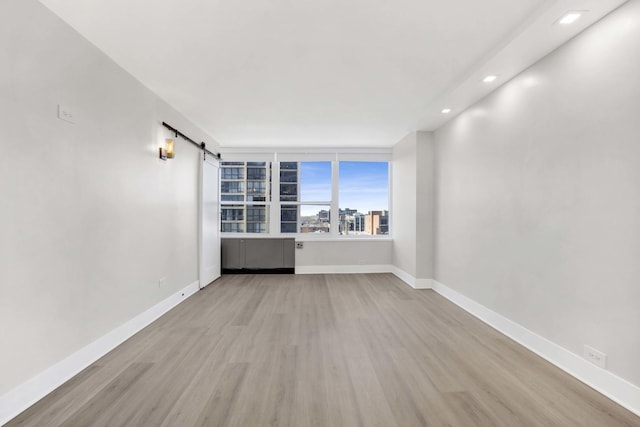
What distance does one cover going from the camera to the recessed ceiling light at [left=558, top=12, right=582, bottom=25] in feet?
6.44

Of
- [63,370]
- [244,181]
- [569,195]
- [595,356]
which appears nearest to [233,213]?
[244,181]

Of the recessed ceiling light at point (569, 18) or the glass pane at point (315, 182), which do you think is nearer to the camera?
the recessed ceiling light at point (569, 18)

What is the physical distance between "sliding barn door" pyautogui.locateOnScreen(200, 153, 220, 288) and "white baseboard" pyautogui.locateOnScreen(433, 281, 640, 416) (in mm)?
4016

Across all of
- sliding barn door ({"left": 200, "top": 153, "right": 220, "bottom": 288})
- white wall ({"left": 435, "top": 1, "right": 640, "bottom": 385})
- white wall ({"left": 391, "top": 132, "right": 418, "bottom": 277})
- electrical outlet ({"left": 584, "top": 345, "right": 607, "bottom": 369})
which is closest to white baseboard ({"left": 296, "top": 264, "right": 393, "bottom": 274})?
white wall ({"left": 391, "top": 132, "right": 418, "bottom": 277})

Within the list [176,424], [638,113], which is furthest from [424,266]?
[176,424]

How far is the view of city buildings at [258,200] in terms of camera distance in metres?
6.29

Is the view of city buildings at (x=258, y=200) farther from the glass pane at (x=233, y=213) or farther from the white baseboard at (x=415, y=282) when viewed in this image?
the white baseboard at (x=415, y=282)

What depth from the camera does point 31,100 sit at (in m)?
1.87

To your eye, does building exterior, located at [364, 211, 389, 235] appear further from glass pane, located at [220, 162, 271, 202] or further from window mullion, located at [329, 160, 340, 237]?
glass pane, located at [220, 162, 271, 202]

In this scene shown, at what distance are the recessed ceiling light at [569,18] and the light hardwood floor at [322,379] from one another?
2.51 m

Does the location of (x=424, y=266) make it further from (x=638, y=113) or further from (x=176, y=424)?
(x=176, y=424)

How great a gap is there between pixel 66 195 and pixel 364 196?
5050 millimetres

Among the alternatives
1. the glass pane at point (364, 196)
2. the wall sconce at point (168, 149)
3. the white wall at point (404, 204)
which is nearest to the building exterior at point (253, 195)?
the glass pane at point (364, 196)

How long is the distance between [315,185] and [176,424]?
5.03 meters
